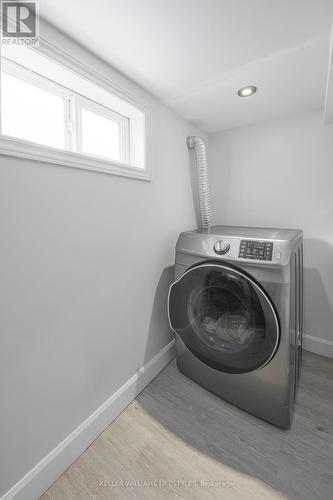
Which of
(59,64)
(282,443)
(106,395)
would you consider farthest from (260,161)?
(106,395)

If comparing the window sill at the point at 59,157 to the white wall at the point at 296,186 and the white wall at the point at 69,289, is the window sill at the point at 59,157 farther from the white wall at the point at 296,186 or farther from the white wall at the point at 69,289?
the white wall at the point at 296,186

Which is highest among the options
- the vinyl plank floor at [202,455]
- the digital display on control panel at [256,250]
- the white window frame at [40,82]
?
the white window frame at [40,82]

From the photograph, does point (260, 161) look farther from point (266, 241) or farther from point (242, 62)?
point (266, 241)

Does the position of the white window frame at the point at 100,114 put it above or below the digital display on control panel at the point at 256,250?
above

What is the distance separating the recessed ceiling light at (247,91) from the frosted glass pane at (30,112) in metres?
1.01

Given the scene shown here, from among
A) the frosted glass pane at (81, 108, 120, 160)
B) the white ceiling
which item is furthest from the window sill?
the white ceiling

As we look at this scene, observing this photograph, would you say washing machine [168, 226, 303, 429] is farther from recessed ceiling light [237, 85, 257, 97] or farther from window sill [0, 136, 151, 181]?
recessed ceiling light [237, 85, 257, 97]

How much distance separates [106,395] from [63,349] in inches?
17.8

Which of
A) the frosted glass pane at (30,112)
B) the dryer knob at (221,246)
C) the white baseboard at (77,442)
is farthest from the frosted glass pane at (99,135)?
the white baseboard at (77,442)

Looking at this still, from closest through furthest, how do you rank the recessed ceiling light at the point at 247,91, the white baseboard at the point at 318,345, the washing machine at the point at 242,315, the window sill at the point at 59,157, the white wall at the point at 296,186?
the window sill at the point at 59,157 → the washing machine at the point at 242,315 → the recessed ceiling light at the point at 247,91 → the white wall at the point at 296,186 → the white baseboard at the point at 318,345

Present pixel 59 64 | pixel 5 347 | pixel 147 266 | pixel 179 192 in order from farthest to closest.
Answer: pixel 179 192 → pixel 147 266 → pixel 59 64 → pixel 5 347

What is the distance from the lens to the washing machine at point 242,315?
1.08 metres

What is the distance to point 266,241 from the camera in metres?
1.11

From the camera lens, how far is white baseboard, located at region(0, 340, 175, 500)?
35.9 inches
